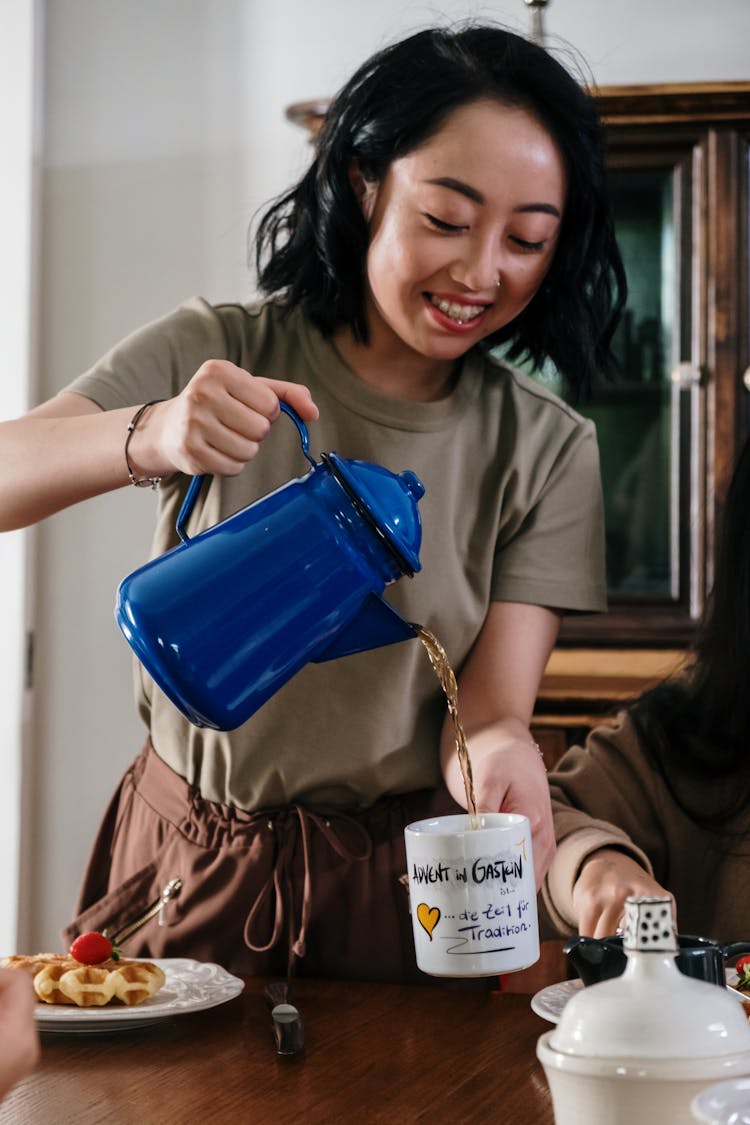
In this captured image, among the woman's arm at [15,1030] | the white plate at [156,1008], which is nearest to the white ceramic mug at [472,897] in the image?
the white plate at [156,1008]

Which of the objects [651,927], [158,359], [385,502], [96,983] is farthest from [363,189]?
[651,927]

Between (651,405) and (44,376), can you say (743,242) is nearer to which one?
(651,405)

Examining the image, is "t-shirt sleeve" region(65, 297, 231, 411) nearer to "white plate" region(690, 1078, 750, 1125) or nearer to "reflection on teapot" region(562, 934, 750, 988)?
"reflection on teapot" region(562, 934, 750, 988)

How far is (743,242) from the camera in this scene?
2645mm

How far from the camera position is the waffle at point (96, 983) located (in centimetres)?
108

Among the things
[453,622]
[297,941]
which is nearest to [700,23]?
[453,622]

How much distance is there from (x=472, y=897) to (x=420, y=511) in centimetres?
54

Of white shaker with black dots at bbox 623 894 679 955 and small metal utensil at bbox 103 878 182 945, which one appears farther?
small metal utensil at bbox 103 878 182 945

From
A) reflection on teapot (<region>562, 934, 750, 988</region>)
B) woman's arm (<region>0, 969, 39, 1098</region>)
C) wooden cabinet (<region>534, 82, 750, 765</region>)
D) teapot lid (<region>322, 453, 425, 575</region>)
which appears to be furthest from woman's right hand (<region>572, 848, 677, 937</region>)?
wooden cabinet (<region>534, 82, 750, 765</region>)

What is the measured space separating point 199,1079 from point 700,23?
8.53ft

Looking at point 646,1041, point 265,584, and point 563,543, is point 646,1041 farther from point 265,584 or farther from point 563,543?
point 563,543

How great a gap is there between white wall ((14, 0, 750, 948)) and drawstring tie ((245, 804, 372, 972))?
1.77 m

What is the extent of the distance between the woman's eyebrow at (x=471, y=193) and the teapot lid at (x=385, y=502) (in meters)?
0.36

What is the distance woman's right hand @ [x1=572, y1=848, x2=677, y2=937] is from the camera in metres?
1.14
